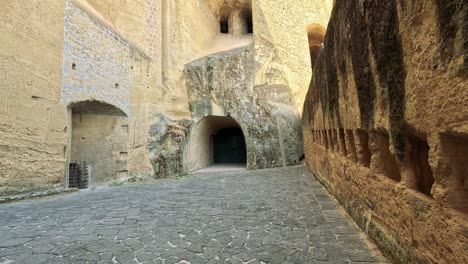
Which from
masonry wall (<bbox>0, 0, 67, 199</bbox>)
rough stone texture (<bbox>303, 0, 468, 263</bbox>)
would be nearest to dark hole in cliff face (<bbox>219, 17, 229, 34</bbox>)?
masonry wall (<bbox>0, 0, 67, 199</bbox>)

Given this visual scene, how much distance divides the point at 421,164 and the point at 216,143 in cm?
1510

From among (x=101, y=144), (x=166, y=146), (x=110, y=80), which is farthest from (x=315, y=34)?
(x=101, y=144)

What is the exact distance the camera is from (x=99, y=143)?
835 cm

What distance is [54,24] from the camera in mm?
6027

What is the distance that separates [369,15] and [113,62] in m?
A: 7.78

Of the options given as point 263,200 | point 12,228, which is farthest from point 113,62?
point 263,200

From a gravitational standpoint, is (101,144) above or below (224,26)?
below

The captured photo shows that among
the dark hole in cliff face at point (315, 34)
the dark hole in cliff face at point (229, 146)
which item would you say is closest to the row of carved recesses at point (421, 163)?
the dark hole in cliff face at point (229, 146)

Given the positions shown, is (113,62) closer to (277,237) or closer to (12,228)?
(12,228)

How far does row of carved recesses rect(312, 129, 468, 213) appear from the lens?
1.17 meters

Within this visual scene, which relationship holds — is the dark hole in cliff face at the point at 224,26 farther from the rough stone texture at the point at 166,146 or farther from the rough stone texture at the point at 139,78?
the rough stone texture at the point at 166,146

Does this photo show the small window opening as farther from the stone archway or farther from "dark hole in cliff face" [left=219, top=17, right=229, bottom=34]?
the stone archway

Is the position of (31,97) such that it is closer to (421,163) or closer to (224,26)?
(421,163)

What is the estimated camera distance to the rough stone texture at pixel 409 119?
43.1 inches
